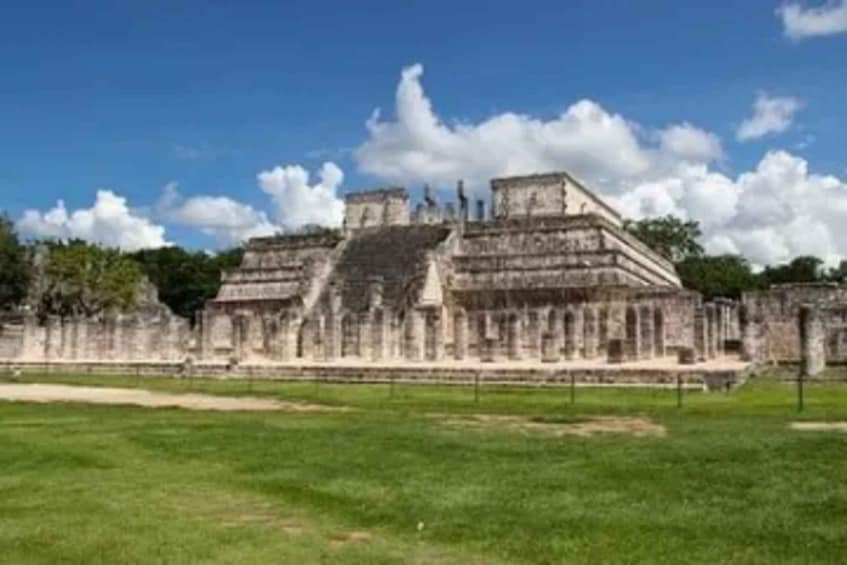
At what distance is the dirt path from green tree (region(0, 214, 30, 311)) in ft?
91.2

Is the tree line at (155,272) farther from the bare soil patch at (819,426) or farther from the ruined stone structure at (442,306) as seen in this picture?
the bare soil patch at (819,426)

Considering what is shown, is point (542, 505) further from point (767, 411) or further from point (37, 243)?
point (37, 243)

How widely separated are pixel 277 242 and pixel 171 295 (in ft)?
94.9

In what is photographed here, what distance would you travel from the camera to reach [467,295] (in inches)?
1506

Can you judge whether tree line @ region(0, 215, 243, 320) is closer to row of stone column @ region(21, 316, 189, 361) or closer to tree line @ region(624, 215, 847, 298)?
row of stone column @ region(21, 316, 189, 361)

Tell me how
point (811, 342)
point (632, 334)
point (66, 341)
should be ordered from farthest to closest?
1. point (66, 341)
2. point (632, 334)
3. point (811, 342)

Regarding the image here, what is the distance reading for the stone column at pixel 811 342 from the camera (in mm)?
26203

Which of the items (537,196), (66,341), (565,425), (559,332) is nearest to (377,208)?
(537,196)

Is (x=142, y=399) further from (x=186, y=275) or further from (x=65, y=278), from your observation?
(x=186, y=275)

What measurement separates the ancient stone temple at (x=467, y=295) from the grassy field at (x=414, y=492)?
1697cm

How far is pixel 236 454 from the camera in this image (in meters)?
11.6

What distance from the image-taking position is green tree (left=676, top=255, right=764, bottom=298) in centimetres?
6488

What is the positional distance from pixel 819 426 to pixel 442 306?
2244 cm

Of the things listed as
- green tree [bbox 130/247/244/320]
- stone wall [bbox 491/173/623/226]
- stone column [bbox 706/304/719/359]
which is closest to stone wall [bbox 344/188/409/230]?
stone wall [bbox 491/173/623/226]
